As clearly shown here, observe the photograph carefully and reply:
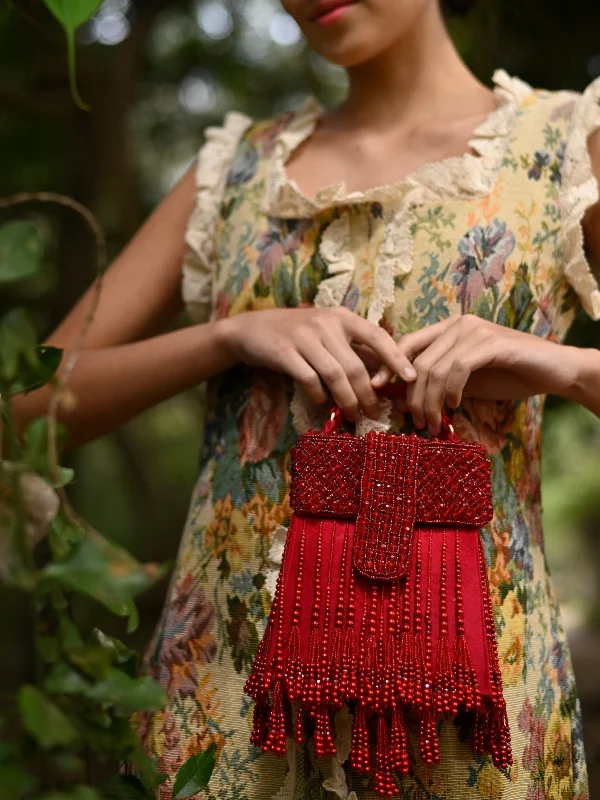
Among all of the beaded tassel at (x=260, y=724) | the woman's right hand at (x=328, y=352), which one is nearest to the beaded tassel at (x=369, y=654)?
the beaded tassel at (x=260, y=724)

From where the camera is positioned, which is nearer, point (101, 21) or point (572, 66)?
point (572, 66)

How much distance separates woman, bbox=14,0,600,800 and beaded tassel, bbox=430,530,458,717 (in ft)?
0.48

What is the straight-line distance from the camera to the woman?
1000mm

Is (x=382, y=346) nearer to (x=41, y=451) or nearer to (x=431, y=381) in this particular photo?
(x=431, y=381)

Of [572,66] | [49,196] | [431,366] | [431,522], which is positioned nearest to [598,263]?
[431,366]

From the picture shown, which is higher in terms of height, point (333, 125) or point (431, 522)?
point (333, 125)

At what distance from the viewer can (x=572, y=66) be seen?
1.91 metres

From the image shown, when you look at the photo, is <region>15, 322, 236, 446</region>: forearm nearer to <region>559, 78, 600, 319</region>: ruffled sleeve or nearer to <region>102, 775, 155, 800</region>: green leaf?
<region>559, 78, 600, 319</region>: ruffled sleeve

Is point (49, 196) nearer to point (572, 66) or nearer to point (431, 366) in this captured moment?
point (431, 366)

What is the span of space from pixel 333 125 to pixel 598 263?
0.41 metres

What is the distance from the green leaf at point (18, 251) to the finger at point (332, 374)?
15.8 inches

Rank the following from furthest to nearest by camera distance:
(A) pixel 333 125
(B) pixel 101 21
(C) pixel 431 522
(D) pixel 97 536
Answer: (B) pixel 101 21 → (A) pixel 333 125 → (C) pixel 431 522 → (D) pixel 97 536

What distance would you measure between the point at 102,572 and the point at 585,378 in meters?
0.63

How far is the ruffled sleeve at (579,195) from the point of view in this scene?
1.06 m
